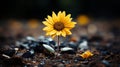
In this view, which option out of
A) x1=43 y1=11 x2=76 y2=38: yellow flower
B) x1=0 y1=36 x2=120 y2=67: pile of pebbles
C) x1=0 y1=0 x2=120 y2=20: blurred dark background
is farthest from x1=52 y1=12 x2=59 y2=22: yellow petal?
x1=0 y1=0 x2=120 y2=20: blurred dark background

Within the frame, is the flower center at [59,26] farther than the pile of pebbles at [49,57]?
Yes

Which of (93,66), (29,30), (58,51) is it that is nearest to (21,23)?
(29,30)

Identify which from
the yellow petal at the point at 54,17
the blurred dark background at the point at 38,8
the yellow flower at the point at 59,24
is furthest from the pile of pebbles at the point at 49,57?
the blurred dark background at the point at 38,8

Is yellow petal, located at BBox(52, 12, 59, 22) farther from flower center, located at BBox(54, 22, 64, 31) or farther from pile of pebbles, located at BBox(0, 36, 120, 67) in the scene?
pile of pebbles, located at BBox(0, 36, 120, 67)

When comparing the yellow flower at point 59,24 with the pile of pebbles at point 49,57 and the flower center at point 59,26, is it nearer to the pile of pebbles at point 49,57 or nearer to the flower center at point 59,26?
the flower center at point 59,26

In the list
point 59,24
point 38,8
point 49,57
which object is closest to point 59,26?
point 59,24

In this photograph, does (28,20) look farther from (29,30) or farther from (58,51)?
(58,51)

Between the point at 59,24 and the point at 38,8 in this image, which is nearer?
the point at 59,24

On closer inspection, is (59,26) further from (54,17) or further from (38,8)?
(38,8)

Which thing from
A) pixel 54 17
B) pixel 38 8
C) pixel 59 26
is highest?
pixel 38 8
